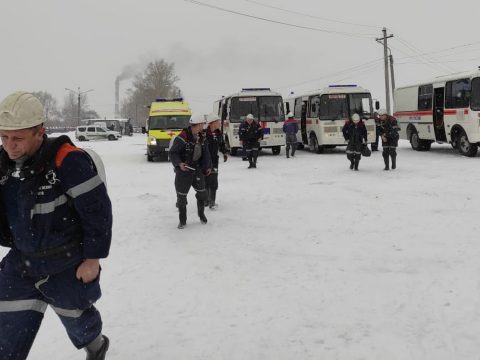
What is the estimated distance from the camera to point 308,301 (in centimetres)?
462

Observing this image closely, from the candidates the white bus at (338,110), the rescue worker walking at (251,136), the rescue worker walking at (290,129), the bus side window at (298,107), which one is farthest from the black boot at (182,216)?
the bus side window at (298,107)

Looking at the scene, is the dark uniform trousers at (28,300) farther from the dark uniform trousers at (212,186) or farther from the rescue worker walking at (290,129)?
the rescue worker walking at (290,129)

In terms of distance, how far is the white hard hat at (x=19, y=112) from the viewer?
254cm

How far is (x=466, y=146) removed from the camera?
16.8m

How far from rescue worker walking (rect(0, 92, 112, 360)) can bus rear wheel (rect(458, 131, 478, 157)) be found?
1639 centimetres

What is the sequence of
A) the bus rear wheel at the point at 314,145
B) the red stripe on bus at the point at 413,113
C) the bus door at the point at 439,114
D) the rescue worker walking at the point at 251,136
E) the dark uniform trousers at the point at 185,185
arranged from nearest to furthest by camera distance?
1. the dark uniform trousers at the point at 185,185
2. the rescue worker walking at the point at 251,136
3. the bus door at the point at 439,114
4. the red stripe on bus at the point at 413,113
5. the bus rear wheel at the point at 314,145

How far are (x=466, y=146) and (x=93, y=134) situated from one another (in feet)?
121

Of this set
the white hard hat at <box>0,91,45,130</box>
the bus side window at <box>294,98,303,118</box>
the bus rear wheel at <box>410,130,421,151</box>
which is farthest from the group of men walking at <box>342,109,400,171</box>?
the white hard hat at <box>0,91,45,130</box>

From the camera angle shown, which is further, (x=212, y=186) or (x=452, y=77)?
(x=452, y=77)

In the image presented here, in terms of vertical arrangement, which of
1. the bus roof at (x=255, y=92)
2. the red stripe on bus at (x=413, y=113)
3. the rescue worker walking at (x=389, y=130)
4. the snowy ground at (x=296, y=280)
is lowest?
the snowy ground at (x=296, y=280)

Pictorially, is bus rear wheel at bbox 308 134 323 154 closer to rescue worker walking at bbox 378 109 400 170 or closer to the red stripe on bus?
the red stripe on bus

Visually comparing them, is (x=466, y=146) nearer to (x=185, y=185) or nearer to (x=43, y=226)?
(x=185, y=185)

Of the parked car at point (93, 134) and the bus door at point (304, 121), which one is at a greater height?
the parked car at point (93, 134)

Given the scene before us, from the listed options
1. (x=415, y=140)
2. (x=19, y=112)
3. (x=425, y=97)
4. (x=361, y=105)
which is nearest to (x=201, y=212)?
(x=19, y=112)
